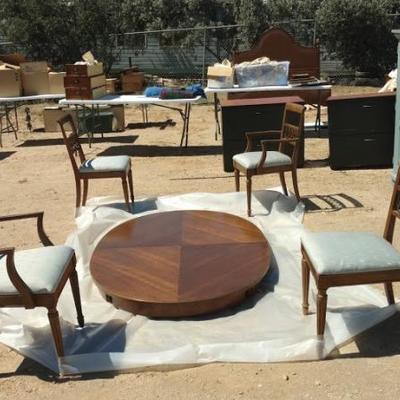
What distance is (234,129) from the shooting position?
680 centimetres

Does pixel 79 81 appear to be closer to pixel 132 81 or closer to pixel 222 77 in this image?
pixel 132 81

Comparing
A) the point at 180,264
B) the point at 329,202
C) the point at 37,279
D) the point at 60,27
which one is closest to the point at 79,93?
the point at 329,202

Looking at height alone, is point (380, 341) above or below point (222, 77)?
below

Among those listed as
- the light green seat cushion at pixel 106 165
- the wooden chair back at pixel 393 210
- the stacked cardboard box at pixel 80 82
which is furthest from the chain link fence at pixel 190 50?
the wooden chair back at pixel 393 210

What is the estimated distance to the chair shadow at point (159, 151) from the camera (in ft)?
27.6

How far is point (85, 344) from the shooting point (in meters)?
3.13

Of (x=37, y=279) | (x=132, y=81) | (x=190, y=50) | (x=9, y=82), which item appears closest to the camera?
(x=37, y=279)

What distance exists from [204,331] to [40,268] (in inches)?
38.9

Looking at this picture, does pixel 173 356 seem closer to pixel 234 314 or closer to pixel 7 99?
pixel 234 314

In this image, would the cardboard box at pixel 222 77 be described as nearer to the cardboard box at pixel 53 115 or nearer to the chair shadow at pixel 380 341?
the cardboard box at pixel 53 115

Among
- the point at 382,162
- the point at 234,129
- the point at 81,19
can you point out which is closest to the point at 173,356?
the point at 234,129

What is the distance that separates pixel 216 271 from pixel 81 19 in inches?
555

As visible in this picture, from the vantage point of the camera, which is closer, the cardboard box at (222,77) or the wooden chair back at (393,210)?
the wooden chair back at (393,210)

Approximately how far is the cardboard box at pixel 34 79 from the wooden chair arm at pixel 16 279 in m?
7.57
